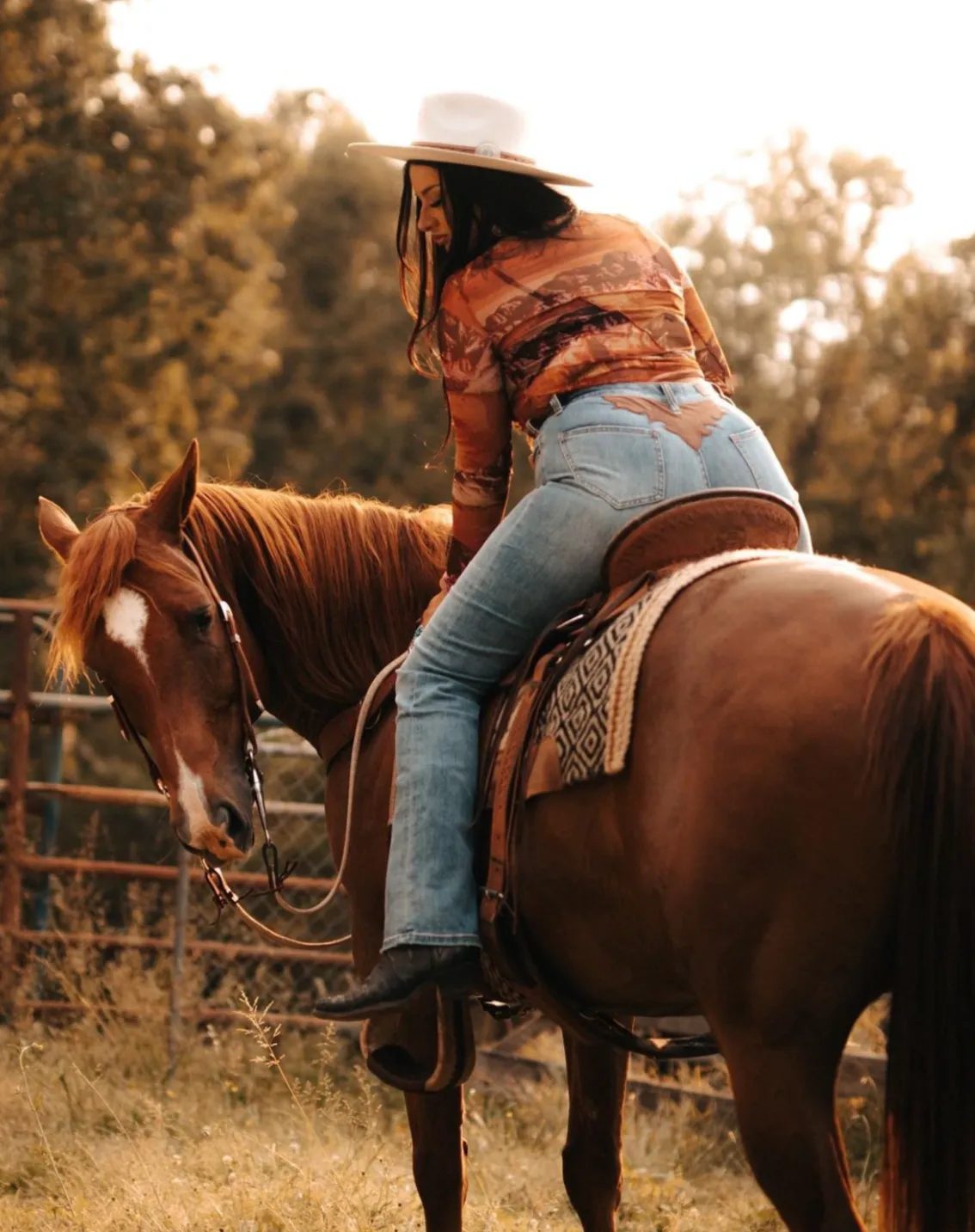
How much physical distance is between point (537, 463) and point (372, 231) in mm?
31145

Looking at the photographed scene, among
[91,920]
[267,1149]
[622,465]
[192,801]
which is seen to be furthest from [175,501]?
[91,920]

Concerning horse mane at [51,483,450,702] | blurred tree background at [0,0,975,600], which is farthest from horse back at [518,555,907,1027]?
blurred tree background at [0,0,975,600]

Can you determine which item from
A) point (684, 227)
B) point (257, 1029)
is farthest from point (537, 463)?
point (684, 227)

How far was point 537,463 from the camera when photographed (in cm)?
361

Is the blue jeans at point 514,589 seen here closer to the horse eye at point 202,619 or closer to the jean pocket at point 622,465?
the jean pocket at point 622,465

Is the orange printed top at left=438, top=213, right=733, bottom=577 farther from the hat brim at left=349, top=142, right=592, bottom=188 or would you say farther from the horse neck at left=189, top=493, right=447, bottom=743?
the horse neck at left=189, top=493, right=447, bottom=743

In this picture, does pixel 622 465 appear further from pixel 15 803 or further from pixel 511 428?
pixel 15 803

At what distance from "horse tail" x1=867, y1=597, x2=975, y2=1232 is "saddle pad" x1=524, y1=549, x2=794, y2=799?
48cm

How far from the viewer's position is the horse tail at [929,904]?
2521 mm

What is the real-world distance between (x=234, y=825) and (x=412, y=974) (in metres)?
0.75

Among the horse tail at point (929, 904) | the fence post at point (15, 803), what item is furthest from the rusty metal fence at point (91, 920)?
the horse tail at point (929, 904)

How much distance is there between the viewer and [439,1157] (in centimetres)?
406

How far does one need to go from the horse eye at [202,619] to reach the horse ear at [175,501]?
0.26m

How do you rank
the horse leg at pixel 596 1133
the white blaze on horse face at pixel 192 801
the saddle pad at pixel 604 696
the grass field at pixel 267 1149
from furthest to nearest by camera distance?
1. the grass field at pixel 267 1149
2. the horse leg at pixel 596 1133
3. the white blaze on horse face at pixel 192 801
4. the saddle pad at pixel 604 696
